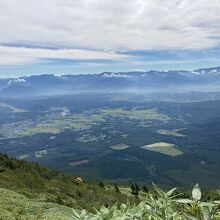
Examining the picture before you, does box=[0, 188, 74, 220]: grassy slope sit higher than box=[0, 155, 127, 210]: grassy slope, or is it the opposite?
box=[0, 188, 74, 220]: grassy slope

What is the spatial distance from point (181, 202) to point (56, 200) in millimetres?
39319

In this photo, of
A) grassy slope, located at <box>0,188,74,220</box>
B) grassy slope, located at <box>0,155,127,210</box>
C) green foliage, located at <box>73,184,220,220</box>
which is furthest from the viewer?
grassy slope, located at <box>0,155,127,210</box>

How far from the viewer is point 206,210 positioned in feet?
13.9

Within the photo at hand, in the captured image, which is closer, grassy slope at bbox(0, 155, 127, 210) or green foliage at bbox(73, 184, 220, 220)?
green foliage at bbox(73, 184, 220, 220)

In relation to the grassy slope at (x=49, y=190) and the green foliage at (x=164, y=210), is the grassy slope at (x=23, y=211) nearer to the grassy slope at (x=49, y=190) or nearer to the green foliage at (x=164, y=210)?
the grassy slope at (x=49, y=190)

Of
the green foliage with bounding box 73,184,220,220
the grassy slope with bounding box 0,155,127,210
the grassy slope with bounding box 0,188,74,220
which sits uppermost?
the green foliage with bounding box 73,184,220,220

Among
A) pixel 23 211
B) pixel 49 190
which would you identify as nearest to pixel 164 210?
pixel 23 211

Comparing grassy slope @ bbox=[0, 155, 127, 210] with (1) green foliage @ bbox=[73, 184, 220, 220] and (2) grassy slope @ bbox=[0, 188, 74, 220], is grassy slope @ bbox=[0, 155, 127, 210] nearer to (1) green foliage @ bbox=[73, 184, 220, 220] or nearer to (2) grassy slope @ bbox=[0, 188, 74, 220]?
(2) grassy slope @ bbox=[0, 188, 74, 220]

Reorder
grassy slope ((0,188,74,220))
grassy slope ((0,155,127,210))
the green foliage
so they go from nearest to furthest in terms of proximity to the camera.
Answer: the green foliage
grassy slope ((0,188,74,220))
grassy slope ((0,155,127,210))

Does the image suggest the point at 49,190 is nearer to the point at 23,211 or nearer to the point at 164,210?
the point at 23,211

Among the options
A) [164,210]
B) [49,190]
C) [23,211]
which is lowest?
[49,190]

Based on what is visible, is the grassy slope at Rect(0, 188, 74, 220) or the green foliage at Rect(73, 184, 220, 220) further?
the grassy slope at Rect(0, 188, 74, 220)

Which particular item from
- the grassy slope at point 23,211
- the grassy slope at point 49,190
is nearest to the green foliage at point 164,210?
the grassy slope at point 23,211

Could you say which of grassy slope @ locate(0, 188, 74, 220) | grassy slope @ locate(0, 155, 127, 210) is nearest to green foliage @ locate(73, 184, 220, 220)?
grassy slope @ locate(0, 188, 74, 220)
